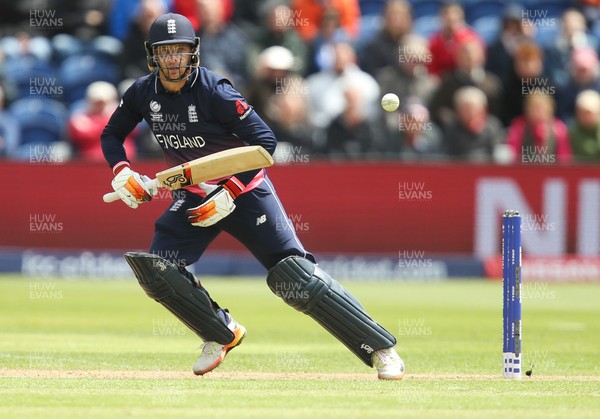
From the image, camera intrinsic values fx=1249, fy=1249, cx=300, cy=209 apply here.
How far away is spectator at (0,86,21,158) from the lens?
16016 millimetres

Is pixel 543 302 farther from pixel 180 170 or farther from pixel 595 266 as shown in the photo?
pixel 180 170

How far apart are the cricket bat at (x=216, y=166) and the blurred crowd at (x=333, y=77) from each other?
8323mm

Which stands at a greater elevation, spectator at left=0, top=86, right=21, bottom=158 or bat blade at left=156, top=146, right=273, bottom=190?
bat blade at left=156, top=146, right=273, bottom=190

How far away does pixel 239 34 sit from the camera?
17344 millimetres

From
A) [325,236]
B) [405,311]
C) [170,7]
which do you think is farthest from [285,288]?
[170,7]

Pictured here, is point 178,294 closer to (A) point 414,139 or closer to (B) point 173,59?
(B) point 173,59

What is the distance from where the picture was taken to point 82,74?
17.2 m

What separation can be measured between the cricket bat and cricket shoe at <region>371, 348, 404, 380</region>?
139 cm

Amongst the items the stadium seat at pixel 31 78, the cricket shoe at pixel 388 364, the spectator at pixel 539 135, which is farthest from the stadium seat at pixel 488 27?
the cricket shoe at pixel 388 364

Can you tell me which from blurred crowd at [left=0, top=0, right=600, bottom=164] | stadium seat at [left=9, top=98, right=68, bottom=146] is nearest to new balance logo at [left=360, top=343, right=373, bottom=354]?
blurred crowd at [left=0, top=0, right=600, bottom=164]

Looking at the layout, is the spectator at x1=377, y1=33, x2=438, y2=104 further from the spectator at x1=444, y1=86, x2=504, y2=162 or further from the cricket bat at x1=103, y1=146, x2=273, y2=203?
the cricket bat at x1=103, y1=146, x2=273, y2=203

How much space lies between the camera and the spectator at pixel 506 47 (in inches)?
694

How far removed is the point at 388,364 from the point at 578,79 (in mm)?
10704

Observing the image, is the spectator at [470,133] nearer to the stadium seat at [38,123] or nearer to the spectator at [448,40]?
the spectator at [448,40]
